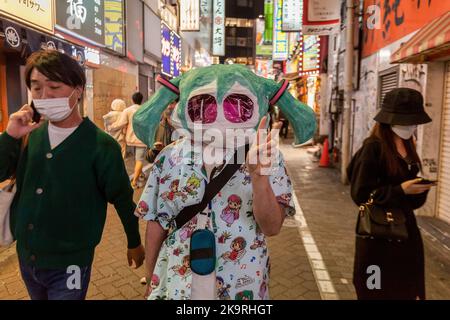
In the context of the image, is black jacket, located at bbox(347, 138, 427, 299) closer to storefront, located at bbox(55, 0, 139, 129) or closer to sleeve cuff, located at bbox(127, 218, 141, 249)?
sleeve cuff, located at bbox(127, 218, 141, 249)

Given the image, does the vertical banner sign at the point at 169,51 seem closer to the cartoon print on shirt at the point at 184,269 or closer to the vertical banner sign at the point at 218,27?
the vertical banner sign at the point at 218,27

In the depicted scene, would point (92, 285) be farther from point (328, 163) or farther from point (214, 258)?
point (328, 163)

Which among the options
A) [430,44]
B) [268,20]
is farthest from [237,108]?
[268,20]

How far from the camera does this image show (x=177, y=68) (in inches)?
927

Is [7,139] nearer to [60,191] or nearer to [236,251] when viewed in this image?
[60,191]

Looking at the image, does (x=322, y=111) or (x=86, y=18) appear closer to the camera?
(x=86, y=18)

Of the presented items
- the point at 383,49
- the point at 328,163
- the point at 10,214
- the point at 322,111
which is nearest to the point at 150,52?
the point at 322,111

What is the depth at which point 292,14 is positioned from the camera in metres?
18.0

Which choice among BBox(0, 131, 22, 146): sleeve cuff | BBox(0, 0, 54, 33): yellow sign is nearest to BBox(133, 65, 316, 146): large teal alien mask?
BBox(0, 131, 22, 146): sleeve cuff

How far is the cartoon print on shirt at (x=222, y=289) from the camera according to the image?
1.80m

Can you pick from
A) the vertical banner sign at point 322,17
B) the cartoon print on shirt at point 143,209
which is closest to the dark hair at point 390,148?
the cartoon print on shirt at point 143,209

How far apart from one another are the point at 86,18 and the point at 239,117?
419 inches

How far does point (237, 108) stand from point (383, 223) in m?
1.47

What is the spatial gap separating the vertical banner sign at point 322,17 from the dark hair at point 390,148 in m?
7.98
